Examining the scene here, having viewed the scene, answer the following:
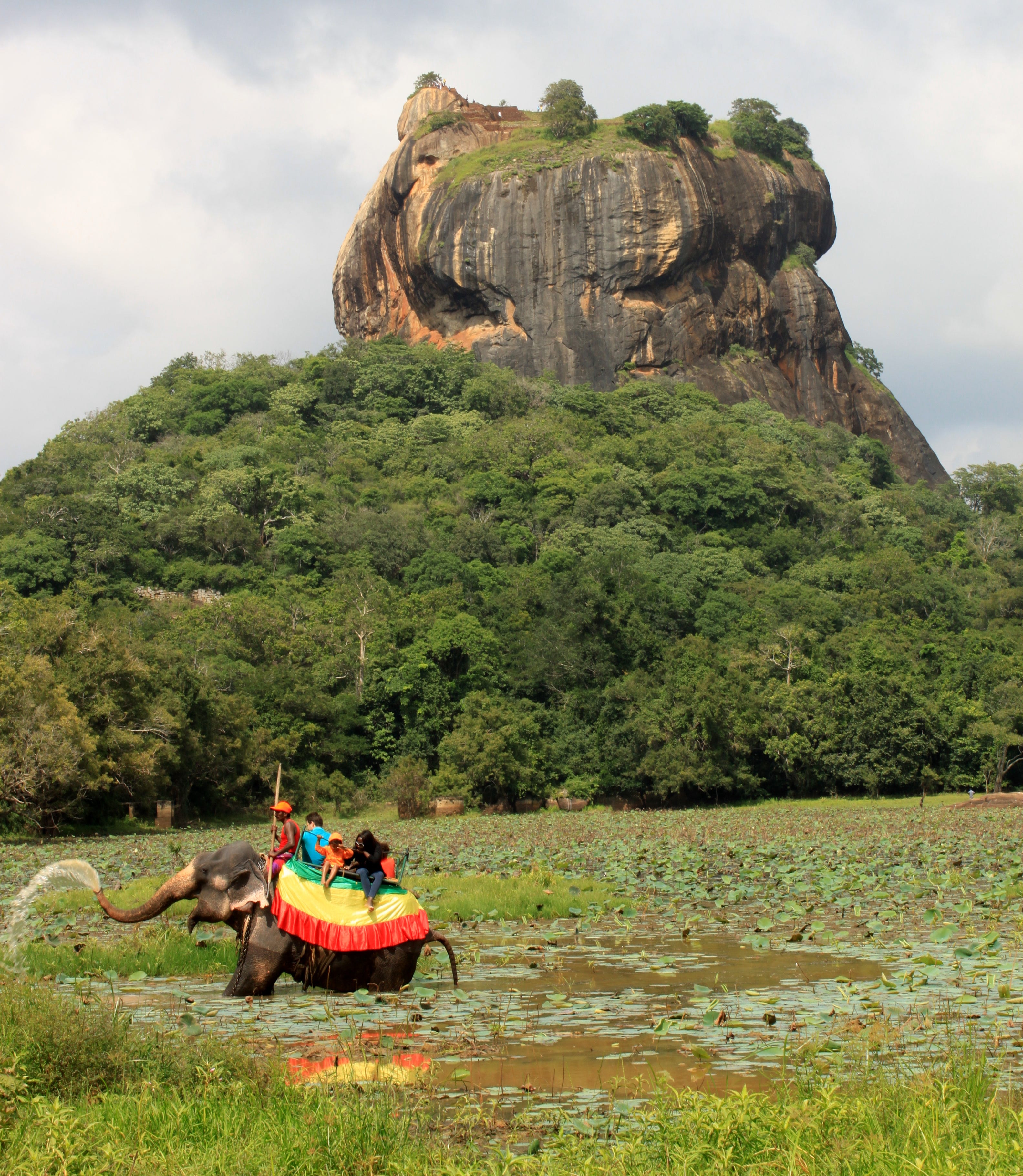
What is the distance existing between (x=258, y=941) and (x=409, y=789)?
35.2 m

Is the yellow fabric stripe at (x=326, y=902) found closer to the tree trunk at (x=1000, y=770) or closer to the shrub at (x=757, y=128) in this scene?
the tree trunk at (x=1000, y=770)

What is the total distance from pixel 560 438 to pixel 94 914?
62.2 m

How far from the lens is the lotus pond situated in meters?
7.47

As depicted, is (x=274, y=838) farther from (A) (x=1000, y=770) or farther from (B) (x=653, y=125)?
(B) (x=653, y=125)

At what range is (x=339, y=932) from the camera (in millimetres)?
10070

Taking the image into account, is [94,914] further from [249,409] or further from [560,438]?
[249,409]

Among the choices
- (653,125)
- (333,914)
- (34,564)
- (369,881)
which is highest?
(653,125)

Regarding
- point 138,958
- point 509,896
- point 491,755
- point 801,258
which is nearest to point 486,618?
point 491,755

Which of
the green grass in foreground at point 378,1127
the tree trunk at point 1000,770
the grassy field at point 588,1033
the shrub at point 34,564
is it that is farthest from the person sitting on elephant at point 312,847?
the shrub at point 34,564

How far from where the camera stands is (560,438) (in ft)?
250

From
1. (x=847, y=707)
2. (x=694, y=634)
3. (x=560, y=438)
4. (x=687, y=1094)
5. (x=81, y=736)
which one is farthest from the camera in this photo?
(x=560, y=438)

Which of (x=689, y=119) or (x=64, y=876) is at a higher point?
(x=689, y=119)

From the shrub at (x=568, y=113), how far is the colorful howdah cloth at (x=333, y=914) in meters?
96.6

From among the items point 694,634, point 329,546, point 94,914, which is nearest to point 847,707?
point 694,634
